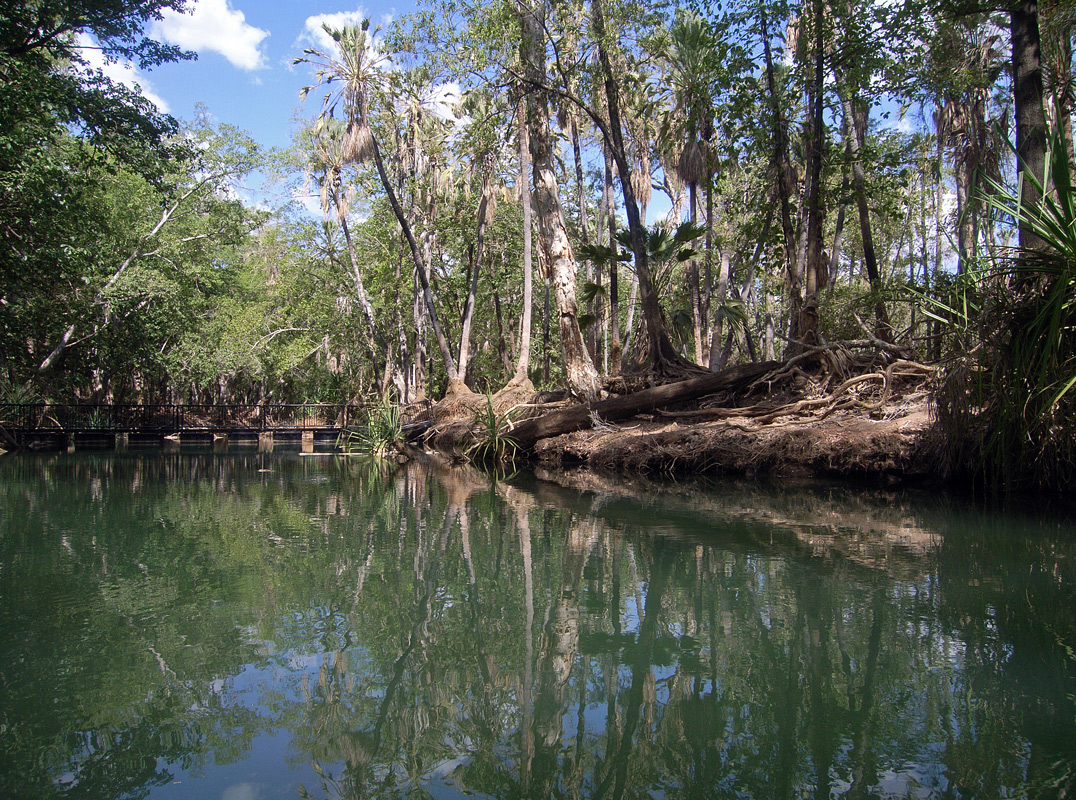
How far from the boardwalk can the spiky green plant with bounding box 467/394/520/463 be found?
592 centimetres

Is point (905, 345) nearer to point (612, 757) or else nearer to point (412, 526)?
point (412, 526)

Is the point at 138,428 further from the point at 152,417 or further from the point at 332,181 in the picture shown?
the point at 332,181

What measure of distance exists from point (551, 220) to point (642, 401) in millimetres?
4197

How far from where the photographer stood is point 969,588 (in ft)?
14.7

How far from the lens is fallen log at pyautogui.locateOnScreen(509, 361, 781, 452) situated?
13.5m

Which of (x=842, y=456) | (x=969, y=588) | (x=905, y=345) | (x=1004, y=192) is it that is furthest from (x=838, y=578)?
(x=905, y=345)

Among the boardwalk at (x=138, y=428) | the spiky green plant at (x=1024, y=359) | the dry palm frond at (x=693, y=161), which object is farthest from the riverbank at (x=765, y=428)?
the boardwalk at (x=138, y=428)

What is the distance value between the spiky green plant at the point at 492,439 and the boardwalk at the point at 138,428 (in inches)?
233

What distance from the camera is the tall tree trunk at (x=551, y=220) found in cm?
1478

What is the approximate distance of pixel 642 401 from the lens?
13922 millimetres

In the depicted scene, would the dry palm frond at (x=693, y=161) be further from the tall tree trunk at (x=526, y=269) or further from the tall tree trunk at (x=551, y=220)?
the tall tree trunk at (x=551, y=220)

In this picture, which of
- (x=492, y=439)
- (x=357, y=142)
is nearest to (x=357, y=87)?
(x=357, y=142)

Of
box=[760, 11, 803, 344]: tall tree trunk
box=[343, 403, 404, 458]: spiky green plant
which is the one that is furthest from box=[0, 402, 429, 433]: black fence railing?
box=[760, 11, 803, 344]: tall tree trunk

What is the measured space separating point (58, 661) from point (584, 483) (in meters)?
8.40
